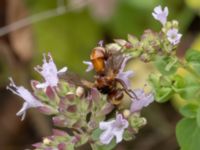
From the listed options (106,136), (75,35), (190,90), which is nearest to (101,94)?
(106,136)

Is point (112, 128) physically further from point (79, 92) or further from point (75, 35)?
point (75, 35)

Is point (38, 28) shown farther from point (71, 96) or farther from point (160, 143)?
point (71, 96)

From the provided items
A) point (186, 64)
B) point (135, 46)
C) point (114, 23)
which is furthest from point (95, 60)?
point (114, 23)

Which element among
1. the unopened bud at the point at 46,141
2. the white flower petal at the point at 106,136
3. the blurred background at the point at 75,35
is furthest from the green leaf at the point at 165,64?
the blurred background at the point at 75,35

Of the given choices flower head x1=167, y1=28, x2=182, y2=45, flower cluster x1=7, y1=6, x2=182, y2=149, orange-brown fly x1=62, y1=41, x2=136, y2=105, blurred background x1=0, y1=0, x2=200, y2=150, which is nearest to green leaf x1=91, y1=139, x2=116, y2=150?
flower cluster x1=7, y1=6, x2=182, y2=149

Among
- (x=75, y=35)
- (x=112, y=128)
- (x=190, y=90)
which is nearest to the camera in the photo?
(x=112, y=128)

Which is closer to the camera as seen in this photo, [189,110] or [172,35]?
[172,35]
